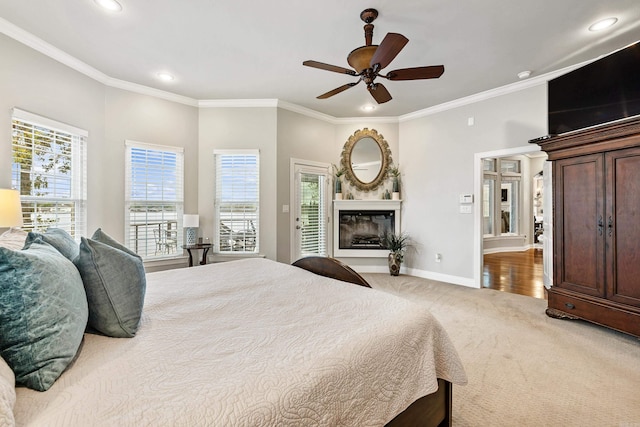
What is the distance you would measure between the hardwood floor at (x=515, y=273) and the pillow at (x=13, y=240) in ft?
16.6

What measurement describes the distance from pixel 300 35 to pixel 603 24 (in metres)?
2.77

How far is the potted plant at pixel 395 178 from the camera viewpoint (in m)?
5.14

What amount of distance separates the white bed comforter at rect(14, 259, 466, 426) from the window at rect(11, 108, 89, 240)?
7.67ft

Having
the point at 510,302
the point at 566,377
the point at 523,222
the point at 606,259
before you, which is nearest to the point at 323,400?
the point at 566,377

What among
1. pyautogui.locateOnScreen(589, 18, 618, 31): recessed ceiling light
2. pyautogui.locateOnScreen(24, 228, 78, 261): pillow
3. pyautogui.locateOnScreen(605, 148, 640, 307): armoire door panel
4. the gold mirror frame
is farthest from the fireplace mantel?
pyautogui.locateOnScreen(24, 228, 78, 261): pillow

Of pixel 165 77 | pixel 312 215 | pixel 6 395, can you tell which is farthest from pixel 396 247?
pixel 6 395

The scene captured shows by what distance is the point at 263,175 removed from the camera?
4.41 metres

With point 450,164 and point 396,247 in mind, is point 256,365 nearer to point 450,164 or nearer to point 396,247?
point 396,247

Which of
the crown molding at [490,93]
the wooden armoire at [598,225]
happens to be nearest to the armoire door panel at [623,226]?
the wooden armoire at [598,225]

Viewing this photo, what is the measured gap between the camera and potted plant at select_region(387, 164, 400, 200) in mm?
5141

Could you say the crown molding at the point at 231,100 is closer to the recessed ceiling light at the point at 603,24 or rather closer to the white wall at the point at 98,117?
the white wall at the point at 98,117

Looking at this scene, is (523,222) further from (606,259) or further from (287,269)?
(287,269)

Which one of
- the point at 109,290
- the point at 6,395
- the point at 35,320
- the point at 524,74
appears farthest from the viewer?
the point at 524,74

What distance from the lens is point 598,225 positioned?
2719 mm
